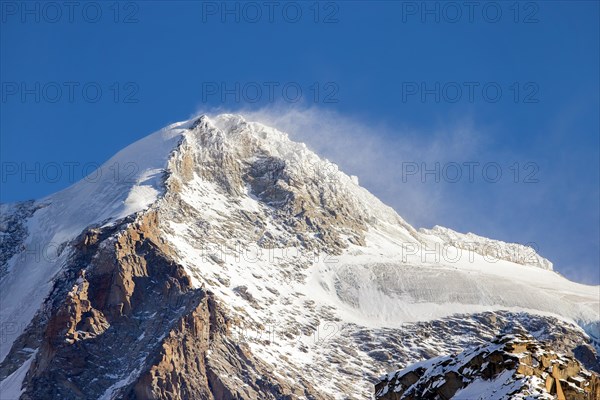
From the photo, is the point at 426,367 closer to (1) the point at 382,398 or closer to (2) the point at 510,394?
(1) the point at 382,398

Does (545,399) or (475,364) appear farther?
(475,364)

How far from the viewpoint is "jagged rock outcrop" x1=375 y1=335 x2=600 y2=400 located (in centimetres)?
8362

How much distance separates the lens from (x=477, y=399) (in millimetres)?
84562

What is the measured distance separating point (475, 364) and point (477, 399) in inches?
137

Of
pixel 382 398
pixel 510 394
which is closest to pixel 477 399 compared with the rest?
pixel 510 394

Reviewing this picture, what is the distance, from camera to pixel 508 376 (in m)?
84.4

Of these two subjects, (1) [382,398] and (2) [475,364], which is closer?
(2) [475,364]

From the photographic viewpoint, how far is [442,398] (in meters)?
88.4

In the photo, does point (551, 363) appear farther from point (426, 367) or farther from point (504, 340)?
point (426, 367)

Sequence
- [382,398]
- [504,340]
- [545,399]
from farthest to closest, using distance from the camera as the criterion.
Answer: [382,398], [504,340], [545,399]

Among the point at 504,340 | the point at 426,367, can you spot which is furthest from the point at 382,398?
the point at 504,340

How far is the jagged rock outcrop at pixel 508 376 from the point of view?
274ft

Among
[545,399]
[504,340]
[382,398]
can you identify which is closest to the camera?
[545,399]

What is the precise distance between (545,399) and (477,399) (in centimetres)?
470
